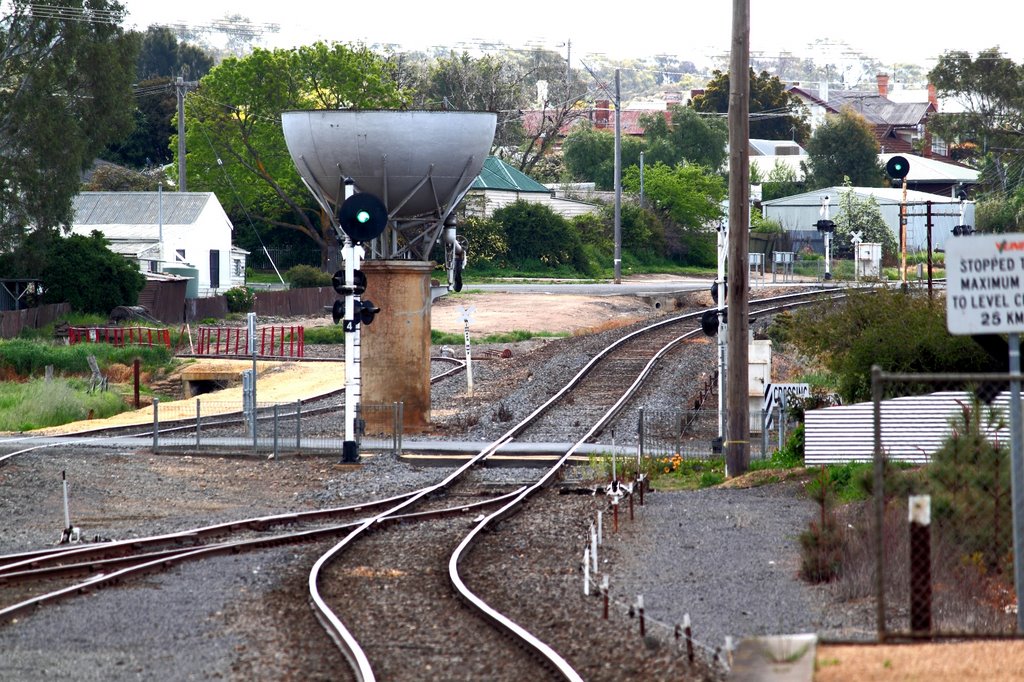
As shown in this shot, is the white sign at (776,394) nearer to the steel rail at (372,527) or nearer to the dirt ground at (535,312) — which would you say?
the steel rail at (372,527)

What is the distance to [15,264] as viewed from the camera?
187 feet

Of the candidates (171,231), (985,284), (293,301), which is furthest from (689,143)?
(985,284)

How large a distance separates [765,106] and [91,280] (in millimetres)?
88208

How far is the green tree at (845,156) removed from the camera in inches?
4296

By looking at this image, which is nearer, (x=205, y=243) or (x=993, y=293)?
(x=993, y=293)

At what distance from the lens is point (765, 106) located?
132125 mm

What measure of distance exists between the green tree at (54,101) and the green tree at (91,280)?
6.51 feet

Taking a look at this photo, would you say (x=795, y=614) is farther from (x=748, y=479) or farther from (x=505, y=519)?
(x=748, y=479)

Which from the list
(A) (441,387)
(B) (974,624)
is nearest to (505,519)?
(B) (974,624)

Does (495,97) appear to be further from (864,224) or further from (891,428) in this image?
(891,428)

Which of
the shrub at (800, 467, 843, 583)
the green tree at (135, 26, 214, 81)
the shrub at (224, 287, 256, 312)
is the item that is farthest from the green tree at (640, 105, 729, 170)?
the shrub at (800, 467, 843, 583)

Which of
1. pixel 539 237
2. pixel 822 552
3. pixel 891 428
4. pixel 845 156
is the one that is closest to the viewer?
pixel 822 552

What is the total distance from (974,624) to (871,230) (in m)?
77.6

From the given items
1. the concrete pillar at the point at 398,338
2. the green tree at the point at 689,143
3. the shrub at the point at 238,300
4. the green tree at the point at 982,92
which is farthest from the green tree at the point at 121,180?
the concrete pillar at the point at 398,338
